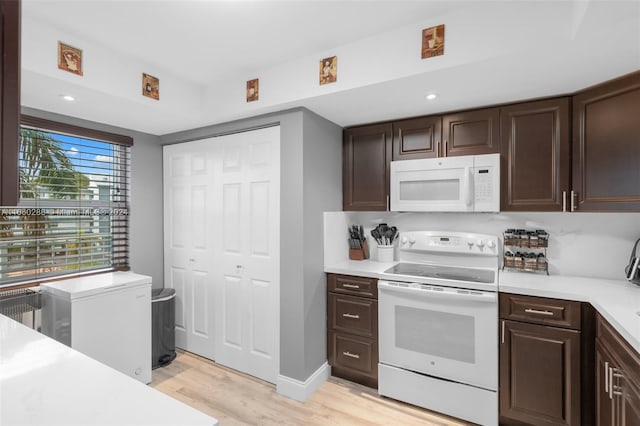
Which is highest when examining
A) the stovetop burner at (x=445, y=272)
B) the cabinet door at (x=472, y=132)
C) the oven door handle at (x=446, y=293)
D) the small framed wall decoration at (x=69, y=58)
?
the small framed wall decoration at (x=69, y=58)

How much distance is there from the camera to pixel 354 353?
2570 mm

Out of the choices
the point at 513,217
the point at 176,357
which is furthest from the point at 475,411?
the point at 176,357

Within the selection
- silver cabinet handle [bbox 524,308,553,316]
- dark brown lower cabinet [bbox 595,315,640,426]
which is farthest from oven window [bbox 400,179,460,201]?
dark brown lower cabinet [bbox 595,315,640,426]

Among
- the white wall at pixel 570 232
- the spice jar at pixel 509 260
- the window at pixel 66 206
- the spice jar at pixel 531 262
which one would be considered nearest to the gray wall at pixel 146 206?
the window at pixel 66 206

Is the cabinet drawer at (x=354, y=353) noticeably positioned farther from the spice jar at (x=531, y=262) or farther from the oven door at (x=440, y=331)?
the spice jar at (x=531, y=262)

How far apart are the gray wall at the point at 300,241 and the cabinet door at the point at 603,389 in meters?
1.73

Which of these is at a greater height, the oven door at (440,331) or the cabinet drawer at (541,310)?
the cabinet drawer at (541,310)

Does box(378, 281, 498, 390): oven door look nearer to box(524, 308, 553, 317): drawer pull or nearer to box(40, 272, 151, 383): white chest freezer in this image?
box(524, 308, 553, 317): drawer pull

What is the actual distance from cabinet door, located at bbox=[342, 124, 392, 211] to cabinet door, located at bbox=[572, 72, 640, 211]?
1.29 metres

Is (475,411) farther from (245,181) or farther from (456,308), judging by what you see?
(245,181)

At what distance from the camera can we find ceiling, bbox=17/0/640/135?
1.57 metres

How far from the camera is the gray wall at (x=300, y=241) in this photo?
2.42 meters

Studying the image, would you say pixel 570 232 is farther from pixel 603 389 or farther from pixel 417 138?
pixel 417 138

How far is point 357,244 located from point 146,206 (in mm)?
2082
